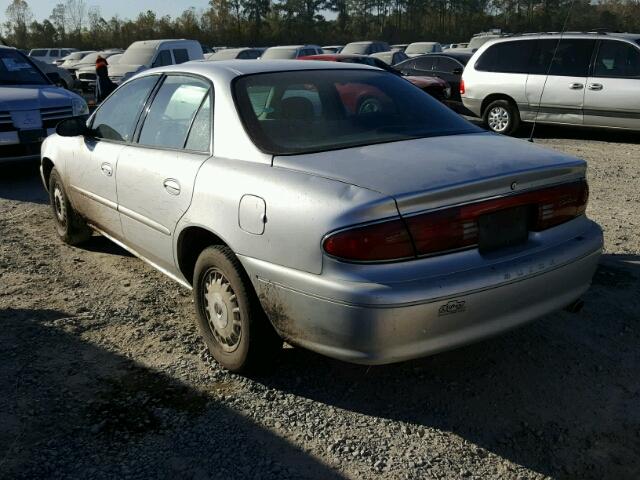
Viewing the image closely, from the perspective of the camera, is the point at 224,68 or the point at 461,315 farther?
the point at 224,68

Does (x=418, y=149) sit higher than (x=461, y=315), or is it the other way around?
(x=418, y=149)

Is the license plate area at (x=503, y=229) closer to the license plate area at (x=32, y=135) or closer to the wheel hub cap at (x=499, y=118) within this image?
the license plate area at (x=32, y=135)

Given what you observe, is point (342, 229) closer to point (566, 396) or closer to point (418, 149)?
point (418, 149)

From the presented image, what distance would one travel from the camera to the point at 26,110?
8039mm

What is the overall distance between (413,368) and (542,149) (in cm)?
133

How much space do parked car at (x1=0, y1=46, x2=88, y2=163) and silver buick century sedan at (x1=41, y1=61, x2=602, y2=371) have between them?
4.41 m

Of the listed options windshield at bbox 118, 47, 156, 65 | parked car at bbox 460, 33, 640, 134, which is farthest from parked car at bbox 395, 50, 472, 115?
windshield at bbox 118, 47, 156, 65

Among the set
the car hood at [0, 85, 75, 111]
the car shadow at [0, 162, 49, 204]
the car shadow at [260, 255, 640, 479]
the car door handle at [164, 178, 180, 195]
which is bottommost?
the car shadow at [0, 162, 49, 204]

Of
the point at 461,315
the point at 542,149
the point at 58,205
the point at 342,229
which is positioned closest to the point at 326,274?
the point at 342,229

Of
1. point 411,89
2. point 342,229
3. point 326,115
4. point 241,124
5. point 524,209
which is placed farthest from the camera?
point 411,89

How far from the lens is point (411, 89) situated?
13.4 feet

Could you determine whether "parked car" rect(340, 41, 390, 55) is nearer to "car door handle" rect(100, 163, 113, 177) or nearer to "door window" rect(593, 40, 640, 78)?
"door window" rect(593, 40, 640, 78)

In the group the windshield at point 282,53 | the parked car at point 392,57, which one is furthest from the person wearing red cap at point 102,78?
the parked car at point 392,57

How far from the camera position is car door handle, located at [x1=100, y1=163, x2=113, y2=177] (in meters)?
4.32
